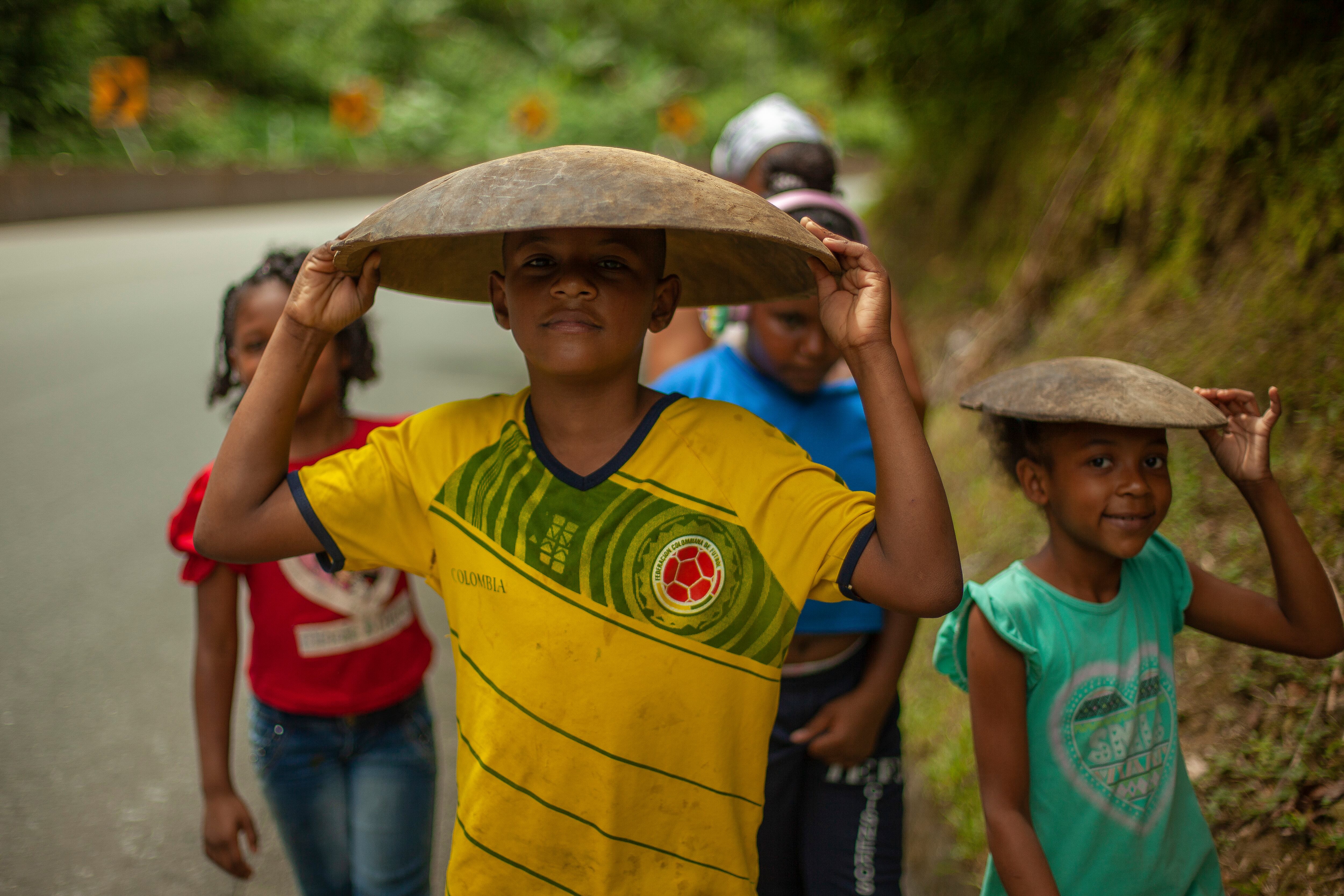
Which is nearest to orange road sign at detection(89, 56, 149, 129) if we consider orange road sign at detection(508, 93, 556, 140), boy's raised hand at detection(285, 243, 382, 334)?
orange road sign at detection(508, 93, 556, 140)

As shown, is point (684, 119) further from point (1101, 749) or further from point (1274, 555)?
point (1101, 749)

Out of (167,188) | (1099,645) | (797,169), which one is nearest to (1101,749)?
(1099,645)

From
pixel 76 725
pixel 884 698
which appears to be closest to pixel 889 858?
pixel 884 698

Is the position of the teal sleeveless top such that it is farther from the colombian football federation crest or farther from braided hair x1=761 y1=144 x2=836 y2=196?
braided hair x1=761 y1=144 x2=836 y2=196

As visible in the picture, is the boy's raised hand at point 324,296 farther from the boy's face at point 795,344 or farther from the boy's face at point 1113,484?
the boy's face at point 1113,484

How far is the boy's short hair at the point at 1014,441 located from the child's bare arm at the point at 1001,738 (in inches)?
13.6

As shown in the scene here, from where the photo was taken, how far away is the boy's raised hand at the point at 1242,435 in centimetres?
198

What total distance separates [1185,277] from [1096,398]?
262 cm

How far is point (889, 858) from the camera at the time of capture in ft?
7.72

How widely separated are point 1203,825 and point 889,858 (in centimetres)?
64

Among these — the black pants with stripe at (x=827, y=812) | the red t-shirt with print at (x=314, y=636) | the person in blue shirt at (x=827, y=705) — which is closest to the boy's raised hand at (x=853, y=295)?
the person in blue shirt at (x=827, y=705)

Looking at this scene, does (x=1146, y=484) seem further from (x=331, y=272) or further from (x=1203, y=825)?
(x=331, y=272)

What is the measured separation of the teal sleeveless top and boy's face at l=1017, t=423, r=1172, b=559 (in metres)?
0.14

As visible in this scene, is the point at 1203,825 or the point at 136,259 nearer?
the point at 1203,825
